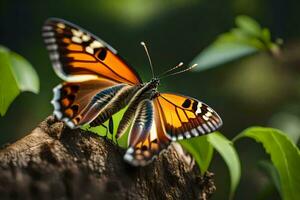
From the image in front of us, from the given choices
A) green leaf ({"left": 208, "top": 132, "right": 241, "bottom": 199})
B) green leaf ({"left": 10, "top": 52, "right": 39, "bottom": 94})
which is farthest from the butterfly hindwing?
green leaf ({"left": 10, "top": 52, "right": 39, "bottom": 94})

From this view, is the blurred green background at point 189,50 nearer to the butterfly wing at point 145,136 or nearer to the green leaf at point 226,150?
the green leaf at point 226,150

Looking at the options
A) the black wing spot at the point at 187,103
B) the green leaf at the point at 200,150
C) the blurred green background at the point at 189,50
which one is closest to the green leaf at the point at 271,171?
the green leaf at the point at 200,150

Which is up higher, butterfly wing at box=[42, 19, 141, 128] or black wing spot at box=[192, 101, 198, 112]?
butterfly wing at box=[42, 19, 141, 128]

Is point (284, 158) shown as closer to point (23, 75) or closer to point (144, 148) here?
point (144, 148)

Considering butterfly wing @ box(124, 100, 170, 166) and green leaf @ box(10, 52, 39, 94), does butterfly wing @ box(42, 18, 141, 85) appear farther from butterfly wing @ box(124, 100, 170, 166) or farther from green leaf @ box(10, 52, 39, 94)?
green leaf @ box(10, 52, 39, 94)

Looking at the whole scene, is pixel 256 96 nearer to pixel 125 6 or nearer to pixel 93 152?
pixel 125 6
